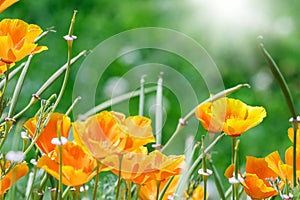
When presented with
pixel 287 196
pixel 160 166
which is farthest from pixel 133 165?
pixel 287 196

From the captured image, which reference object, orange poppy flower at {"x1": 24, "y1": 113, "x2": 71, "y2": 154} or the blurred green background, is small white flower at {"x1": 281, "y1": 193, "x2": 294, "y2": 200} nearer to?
orange poppy flower at {"x1": 24, "y1": 113, "x2": 71, "y2": 154}

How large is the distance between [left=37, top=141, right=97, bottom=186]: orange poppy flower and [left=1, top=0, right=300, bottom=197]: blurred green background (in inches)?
57.8

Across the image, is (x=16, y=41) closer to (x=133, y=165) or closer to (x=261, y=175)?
(x=133, y=165)

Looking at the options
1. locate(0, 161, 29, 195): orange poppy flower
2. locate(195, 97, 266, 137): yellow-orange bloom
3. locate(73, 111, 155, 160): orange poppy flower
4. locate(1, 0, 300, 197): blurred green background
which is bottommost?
locate(0, 161, 29, 195): orange poppy flower

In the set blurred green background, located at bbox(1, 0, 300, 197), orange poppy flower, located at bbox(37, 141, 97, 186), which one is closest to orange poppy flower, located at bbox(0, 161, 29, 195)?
orange poppy flower, located at bbox(37, 141, 97, 186)

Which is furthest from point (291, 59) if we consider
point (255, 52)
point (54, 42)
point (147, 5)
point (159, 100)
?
point (159, 100)

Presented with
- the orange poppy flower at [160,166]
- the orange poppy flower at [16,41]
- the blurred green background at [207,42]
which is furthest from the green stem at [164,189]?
the blurred green background at [207,42]

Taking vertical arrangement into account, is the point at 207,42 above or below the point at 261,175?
above

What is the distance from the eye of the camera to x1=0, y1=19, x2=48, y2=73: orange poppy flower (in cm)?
65

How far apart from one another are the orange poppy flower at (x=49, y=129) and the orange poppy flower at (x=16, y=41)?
65 millimetres

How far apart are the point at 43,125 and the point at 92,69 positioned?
170 centimetres

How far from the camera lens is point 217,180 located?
2.28 feet

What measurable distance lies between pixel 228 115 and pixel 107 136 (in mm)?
176

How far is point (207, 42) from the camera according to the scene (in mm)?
2809
